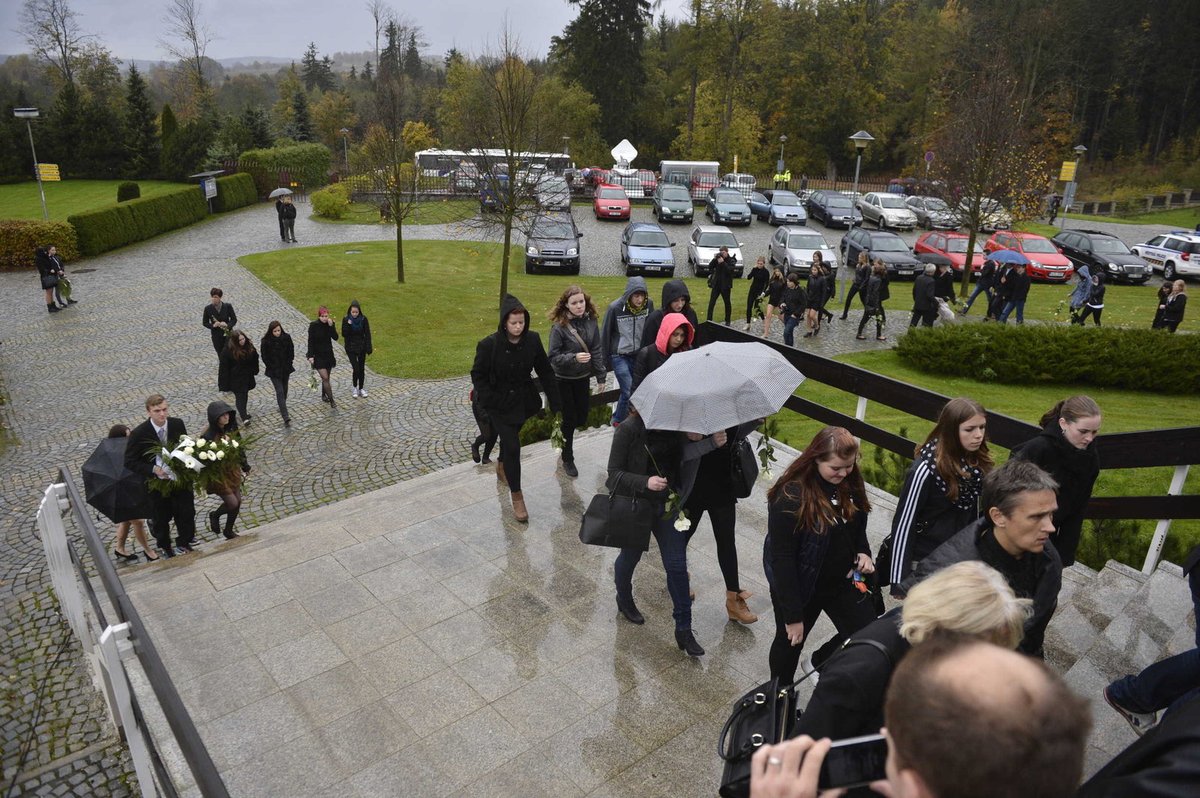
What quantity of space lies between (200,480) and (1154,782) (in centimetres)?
758

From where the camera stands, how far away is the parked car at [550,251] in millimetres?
23516

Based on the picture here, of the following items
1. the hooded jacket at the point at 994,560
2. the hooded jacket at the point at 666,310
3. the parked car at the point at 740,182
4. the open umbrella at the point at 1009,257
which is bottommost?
the open umbrella at the point at 1009,257

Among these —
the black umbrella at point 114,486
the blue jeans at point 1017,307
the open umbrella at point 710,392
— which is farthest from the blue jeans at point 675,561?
the blue jeans at point 1017,307

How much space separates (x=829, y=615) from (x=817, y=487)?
2.73 ft

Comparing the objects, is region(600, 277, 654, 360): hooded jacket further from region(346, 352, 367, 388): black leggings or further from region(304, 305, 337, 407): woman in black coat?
region(346, 352, 367, 388): black leggings

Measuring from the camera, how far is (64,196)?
3734cm

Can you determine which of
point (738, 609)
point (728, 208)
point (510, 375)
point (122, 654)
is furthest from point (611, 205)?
point (122, 654)

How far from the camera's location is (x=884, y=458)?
8.70 m

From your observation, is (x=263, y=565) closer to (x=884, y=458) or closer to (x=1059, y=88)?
(x=884, y=458)

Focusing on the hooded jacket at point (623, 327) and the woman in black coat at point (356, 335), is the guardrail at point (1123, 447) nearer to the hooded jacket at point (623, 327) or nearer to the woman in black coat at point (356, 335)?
the hooded jacket at point (623, 327)

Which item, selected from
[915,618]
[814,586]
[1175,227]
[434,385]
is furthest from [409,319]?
[1175,227]

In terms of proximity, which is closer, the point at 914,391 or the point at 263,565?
the point at 263,565

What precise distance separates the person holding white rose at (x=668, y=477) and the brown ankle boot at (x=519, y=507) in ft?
7.06

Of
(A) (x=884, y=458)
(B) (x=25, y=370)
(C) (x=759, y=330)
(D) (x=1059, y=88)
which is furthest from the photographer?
(D) (x=1059, y=88)
